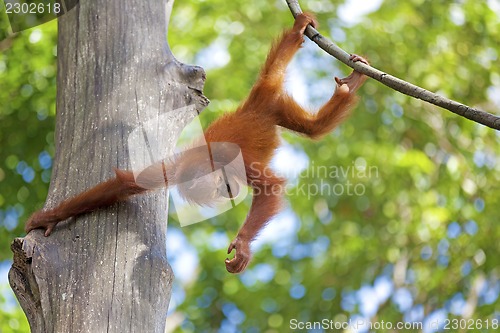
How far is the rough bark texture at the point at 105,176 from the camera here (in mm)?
2670

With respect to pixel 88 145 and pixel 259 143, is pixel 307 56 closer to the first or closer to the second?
pixel 259 143

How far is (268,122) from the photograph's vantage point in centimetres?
416

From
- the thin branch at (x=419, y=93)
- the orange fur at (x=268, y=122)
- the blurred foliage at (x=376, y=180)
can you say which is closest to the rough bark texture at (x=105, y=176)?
the orange fur at (x=268, y=122)

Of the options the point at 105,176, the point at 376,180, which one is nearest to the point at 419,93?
the point at 105,176

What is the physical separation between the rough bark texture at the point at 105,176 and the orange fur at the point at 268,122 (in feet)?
1.43

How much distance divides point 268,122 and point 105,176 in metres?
1.40

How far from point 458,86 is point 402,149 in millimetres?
906

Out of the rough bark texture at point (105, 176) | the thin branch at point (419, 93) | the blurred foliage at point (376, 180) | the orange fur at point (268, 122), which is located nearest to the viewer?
the thin branch at point (419, 93)

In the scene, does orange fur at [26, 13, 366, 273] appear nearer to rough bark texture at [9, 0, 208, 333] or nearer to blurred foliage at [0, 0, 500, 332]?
rough bark texture at [9, 0, 208, 333]

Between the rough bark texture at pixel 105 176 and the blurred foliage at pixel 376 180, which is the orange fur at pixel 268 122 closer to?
the rough bark texture at pixel 105 176

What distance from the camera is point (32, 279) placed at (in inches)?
108

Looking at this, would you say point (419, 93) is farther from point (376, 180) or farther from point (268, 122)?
point (376, 180)

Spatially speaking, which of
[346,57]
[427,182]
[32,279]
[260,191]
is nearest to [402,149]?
[427,182]

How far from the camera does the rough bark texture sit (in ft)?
8.76
